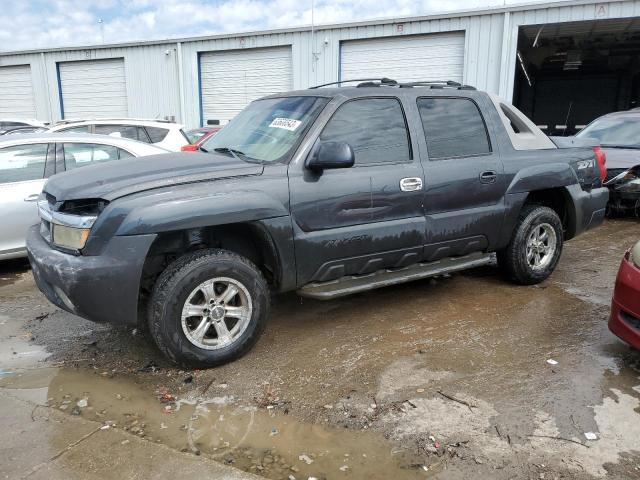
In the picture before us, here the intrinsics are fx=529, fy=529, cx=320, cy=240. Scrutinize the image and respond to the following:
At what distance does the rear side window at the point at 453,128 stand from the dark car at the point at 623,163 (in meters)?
4.66

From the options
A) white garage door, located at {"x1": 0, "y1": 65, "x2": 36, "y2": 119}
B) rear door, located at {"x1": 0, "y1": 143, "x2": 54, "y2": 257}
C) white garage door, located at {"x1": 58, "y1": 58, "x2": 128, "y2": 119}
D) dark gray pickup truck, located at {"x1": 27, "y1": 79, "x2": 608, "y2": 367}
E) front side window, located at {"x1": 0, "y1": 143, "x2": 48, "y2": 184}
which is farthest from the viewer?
white garage door, located at {"x1": 0, "y1": 65, "x2": 36, "y2": 119}

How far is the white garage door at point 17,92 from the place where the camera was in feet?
69.3

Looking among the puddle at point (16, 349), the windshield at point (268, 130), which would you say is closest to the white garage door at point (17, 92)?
the puddle at point (16, 349)

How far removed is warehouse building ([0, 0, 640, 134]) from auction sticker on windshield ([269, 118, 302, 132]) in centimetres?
1176

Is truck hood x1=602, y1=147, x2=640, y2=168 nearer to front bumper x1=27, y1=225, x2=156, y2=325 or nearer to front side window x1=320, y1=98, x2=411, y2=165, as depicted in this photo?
front side window x1=320, y1=98, x2=411, y2=165

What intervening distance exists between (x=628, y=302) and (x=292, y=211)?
2294mm

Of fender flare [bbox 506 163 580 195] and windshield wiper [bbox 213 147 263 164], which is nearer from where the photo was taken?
windshield wiper [bbox 213 147 263 164]

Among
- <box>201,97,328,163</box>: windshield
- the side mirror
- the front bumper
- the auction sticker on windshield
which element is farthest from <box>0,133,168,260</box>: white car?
the side mirror

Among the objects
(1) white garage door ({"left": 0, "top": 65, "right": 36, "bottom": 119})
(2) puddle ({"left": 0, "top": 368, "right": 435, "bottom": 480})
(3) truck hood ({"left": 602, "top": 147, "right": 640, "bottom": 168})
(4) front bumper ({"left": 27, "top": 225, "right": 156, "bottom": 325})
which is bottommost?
(2) puddle ({"left": 0, "top": 368, "right": 435, "bottom": 480})

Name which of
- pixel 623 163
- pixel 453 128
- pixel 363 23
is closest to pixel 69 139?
pixel 453 128

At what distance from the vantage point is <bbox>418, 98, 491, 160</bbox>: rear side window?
4.38 m

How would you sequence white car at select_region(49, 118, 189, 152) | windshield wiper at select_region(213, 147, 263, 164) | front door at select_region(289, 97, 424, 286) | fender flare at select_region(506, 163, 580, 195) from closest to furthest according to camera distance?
1. front door at select_region(289, 97, 424, 286)
2. windshield wiper at select_region(213, 147, 263, 164)
3. fender flare at select_region(506, 163, 580, 195)
4. white car at select_region(49, 118, 189, 152)

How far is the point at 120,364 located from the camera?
12.1 ft

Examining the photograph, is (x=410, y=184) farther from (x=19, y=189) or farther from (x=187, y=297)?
(x=19, y=189)
